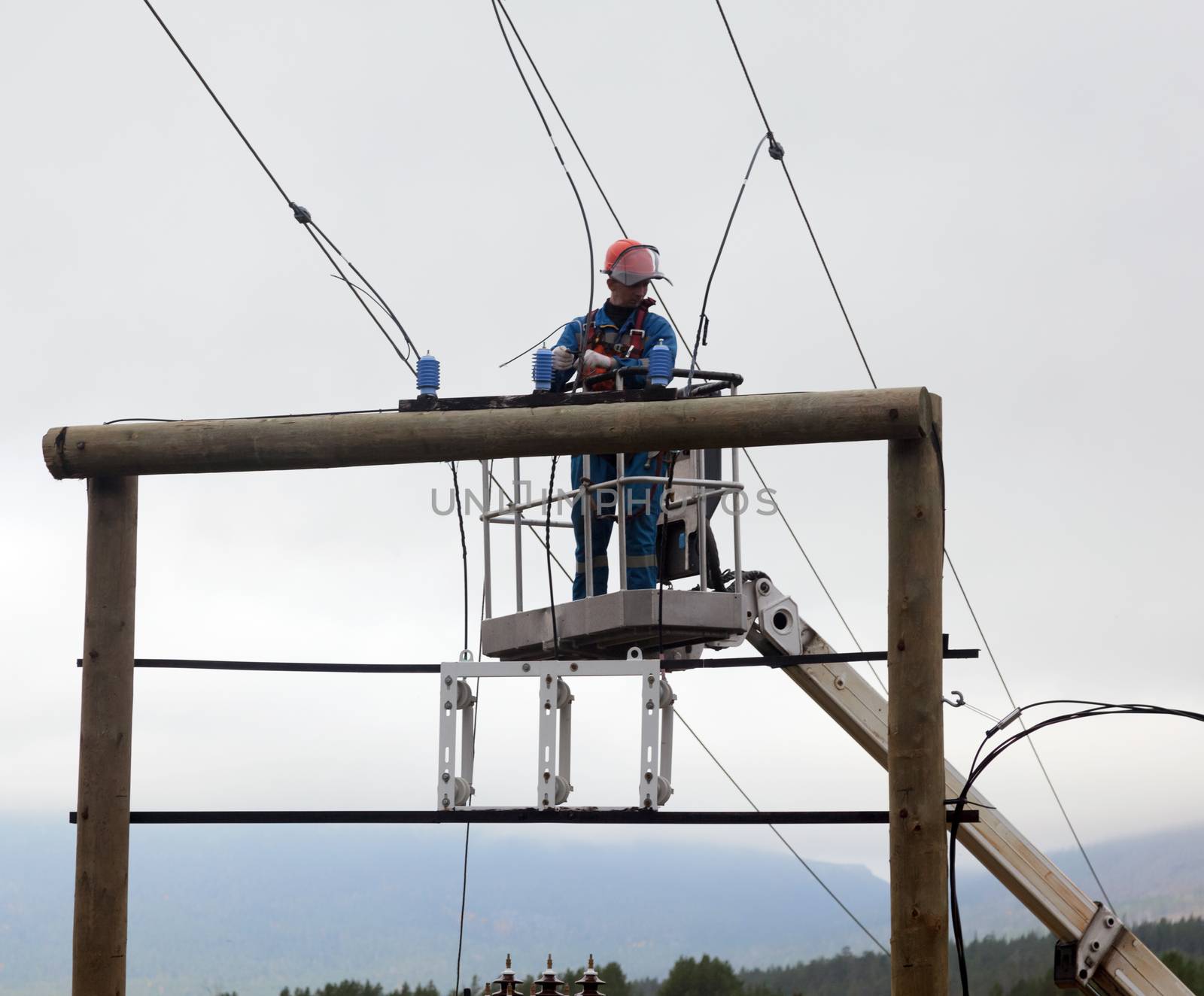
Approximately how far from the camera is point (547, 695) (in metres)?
8.65

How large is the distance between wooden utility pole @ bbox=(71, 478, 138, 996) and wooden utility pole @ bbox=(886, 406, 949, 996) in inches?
139

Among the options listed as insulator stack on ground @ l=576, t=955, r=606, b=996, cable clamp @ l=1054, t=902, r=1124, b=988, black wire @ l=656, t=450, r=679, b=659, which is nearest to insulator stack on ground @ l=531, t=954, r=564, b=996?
insulator stack on ground @ l=576, t=955, r=606, b=996

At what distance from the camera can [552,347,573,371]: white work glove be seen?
9.50 metres

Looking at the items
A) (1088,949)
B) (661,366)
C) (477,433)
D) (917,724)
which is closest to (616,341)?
(661,366)

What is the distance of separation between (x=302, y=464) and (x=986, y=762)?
347 centimetres

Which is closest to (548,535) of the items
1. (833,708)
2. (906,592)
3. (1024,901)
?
(906,592)

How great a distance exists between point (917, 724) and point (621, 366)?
269 cm

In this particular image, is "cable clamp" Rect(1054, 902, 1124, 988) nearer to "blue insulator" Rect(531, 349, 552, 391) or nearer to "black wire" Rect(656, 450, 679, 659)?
"black wire" Rect(656, 450, 679, 659)

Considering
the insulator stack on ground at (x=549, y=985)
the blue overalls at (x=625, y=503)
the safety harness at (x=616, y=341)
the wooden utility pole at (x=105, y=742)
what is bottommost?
the insulator stack on ground at (x=549, y=985)

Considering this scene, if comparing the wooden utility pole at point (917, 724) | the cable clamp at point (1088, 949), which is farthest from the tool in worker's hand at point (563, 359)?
the cable clamp at point (1088, 949)

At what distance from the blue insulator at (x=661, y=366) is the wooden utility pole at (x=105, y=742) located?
2.52 m

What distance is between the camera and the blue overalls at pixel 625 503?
9.51 m

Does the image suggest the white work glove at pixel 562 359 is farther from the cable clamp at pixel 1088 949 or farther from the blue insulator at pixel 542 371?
the cable clamp at pixel 1088 949

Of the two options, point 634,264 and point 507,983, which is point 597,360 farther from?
point 507,983
